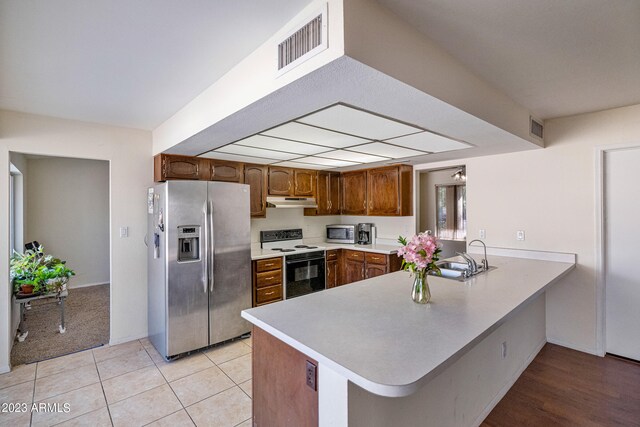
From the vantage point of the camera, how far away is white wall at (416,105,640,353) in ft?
9.47

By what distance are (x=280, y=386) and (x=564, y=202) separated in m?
3.24

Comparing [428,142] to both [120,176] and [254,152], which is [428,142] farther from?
[120,176]

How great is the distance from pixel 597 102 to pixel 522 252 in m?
1.56

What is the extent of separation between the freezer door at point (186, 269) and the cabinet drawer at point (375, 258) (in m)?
2.26

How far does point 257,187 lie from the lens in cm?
413

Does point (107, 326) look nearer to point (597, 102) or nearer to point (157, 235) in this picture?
point (157, 235)

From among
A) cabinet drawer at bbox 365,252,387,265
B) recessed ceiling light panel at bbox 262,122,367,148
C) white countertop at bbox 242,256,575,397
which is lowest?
cabinet drawer at bbox 365,252,387,265

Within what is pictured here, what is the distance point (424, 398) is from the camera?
1.52 meters

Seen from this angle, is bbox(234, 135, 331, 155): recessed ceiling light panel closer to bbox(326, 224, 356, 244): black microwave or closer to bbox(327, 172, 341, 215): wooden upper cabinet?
bbox(327, 172, 341, 215): wooden upper cabinet

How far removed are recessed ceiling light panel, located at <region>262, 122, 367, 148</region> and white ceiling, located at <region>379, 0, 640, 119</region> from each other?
3.44ft

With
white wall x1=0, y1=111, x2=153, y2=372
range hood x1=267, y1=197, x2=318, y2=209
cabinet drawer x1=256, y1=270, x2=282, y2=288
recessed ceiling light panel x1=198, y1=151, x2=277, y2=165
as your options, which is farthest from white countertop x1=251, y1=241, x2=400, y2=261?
white wall x1=0, y1=111, x2=153, y2=372

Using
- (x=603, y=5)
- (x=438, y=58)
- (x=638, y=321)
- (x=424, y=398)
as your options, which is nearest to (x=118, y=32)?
(x=438, y=58)

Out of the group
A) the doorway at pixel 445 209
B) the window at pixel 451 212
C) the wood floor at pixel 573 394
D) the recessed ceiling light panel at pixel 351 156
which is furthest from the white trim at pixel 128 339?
the window at pixel 451 212

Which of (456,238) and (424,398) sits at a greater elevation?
(456,238)
